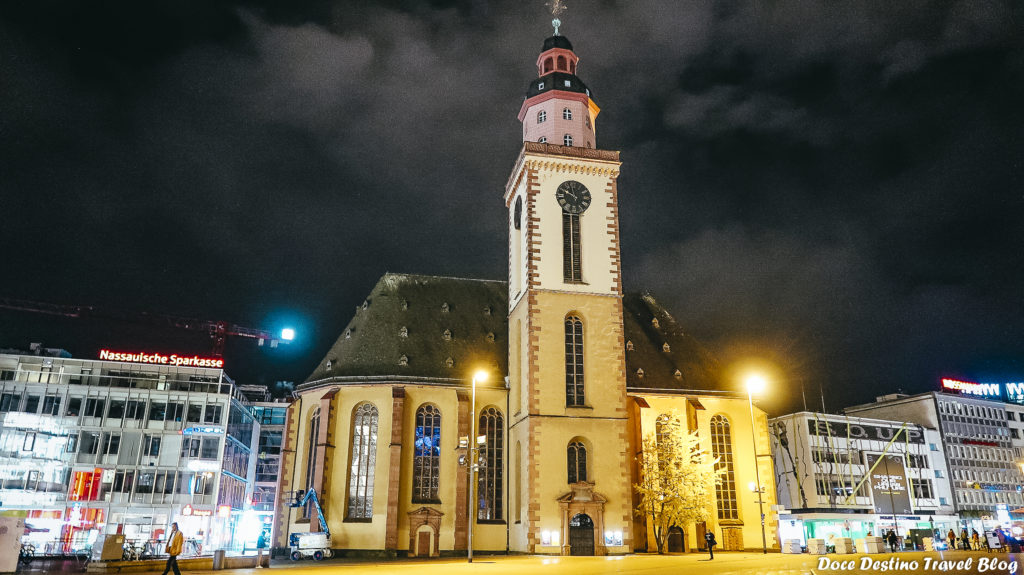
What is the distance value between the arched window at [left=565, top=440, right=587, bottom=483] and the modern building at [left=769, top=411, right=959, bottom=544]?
3814 cm

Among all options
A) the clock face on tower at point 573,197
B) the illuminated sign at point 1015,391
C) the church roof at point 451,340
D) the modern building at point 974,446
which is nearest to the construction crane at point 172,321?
the church roof at point 451,340

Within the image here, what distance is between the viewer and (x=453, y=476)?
1704 inches

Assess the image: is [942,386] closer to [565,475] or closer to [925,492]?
[925,492]

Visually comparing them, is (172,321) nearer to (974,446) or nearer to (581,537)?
(581,537)

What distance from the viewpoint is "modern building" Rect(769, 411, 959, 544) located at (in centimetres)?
7350

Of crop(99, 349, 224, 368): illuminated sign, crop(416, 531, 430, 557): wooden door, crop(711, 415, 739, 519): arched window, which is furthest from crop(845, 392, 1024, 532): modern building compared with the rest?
crop(99, 349, 224, 368): illuminated sign

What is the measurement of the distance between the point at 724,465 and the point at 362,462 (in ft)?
75.2

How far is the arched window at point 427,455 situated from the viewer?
140 feet

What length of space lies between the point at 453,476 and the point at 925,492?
Result: 6327cm

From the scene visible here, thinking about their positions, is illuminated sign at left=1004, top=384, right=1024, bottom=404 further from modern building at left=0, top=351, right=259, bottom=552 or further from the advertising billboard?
modern building at left=0, top=351, right=259, bottom=552

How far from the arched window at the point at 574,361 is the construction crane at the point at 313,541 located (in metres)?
15.5

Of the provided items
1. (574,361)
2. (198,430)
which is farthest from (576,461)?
(198,430)

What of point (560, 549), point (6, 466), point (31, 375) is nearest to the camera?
point (560, 549)

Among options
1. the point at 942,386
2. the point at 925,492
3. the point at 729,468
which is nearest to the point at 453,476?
the point at 729,468
